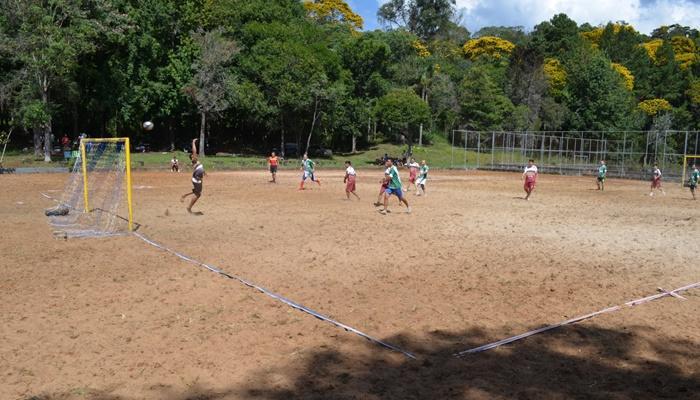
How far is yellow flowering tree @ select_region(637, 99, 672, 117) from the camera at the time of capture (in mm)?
69500

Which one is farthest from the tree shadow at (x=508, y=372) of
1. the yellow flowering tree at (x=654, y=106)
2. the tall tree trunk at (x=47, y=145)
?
the yellow flowering tree at (x=654, y=106)

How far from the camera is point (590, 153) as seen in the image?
4869 centimetres

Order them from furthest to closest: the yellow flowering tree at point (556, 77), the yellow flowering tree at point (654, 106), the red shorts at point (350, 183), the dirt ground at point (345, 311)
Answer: the yellow flowering tree at point (556, 77), the yellow flowering tree at point (654, 106), the red shorts at point (350, 183), the dirt ground at point (345, 311)

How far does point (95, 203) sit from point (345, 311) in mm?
15561

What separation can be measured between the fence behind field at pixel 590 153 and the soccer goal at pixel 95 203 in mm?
31193

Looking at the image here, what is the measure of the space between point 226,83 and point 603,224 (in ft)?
132

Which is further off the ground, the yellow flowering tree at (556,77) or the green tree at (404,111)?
the yellow flowering tree at (556,77)

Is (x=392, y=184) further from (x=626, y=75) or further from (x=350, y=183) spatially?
(x=626, y=75)

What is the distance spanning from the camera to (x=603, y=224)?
56.9 ft

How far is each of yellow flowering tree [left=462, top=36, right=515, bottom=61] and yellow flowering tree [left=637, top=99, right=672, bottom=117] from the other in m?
20.5

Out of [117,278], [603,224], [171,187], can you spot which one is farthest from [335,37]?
[117,278]

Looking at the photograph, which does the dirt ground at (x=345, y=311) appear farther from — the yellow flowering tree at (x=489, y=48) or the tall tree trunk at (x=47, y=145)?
the yellow flowering tree at (x=489, y=48)

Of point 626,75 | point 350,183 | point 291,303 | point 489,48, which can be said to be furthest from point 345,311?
point 489,48

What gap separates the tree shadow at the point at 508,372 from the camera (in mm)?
5816
